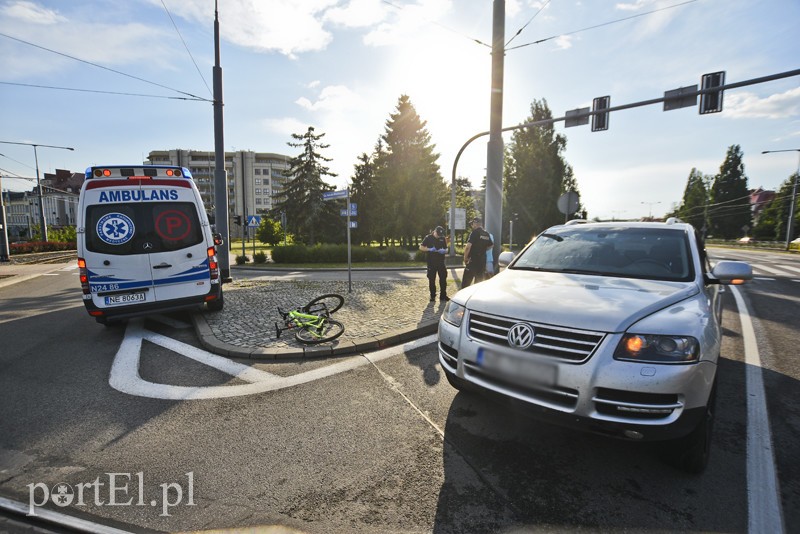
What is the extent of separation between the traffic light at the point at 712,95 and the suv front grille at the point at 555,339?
12799mm

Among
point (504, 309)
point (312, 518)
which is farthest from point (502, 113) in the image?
point (312, 518)

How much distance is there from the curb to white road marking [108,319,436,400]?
15cm

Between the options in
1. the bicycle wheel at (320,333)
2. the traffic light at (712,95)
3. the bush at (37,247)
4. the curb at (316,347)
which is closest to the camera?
the curb at (316,347)

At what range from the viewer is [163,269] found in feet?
20.8

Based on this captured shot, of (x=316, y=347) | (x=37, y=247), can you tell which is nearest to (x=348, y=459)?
(x=316, y=347)

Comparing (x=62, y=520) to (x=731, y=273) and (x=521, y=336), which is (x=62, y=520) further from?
(x=731, y=273)

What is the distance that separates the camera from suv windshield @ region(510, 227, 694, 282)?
3.31 meters

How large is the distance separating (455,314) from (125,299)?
565cm

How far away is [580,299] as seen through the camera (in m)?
2.72

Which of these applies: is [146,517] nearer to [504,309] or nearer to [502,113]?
[504,309]

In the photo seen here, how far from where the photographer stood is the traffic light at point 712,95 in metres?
11.0

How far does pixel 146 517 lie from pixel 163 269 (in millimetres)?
4964

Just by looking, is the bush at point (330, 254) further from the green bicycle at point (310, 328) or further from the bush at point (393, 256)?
the green bicycle at point (310, 328)

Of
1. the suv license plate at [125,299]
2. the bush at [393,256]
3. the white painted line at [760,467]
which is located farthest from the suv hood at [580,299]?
the bush at [393,256]
